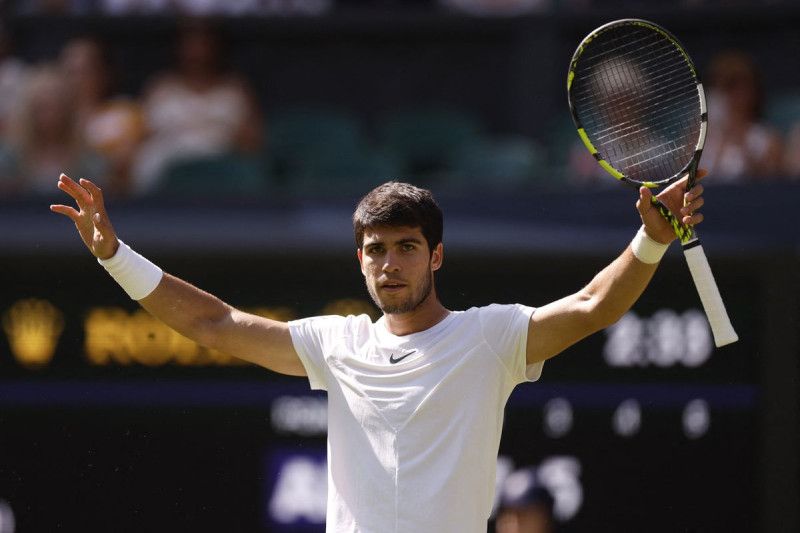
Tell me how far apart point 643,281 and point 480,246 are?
2.65m

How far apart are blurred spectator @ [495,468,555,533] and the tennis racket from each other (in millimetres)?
1447

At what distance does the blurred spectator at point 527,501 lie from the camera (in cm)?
614

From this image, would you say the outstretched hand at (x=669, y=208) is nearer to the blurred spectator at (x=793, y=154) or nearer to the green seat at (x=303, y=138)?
the blurred spectator at (x=793, y=154)

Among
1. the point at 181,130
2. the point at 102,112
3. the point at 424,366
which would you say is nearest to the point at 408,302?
the point at 424,366

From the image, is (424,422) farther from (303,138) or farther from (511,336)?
(303,138)

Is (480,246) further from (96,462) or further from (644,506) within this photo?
(96,462)

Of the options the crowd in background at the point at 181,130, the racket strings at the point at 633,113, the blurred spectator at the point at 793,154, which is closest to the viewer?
the racket strings at the point at 633,113

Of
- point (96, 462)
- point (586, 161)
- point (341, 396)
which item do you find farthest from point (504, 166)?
point (341, 396)

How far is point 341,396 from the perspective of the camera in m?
3.92

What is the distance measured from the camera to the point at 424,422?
3.79 m

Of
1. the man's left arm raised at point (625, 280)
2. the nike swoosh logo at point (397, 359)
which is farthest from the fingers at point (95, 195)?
the man's left arm raised at point (625, 280)

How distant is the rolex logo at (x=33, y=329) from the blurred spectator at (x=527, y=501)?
1.91m

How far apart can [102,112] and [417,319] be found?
173 inches

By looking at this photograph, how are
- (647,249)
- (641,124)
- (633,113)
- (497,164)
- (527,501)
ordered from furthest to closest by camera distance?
(497,164) → (527,501) → (633,113) → (641,124) → (647,249)
